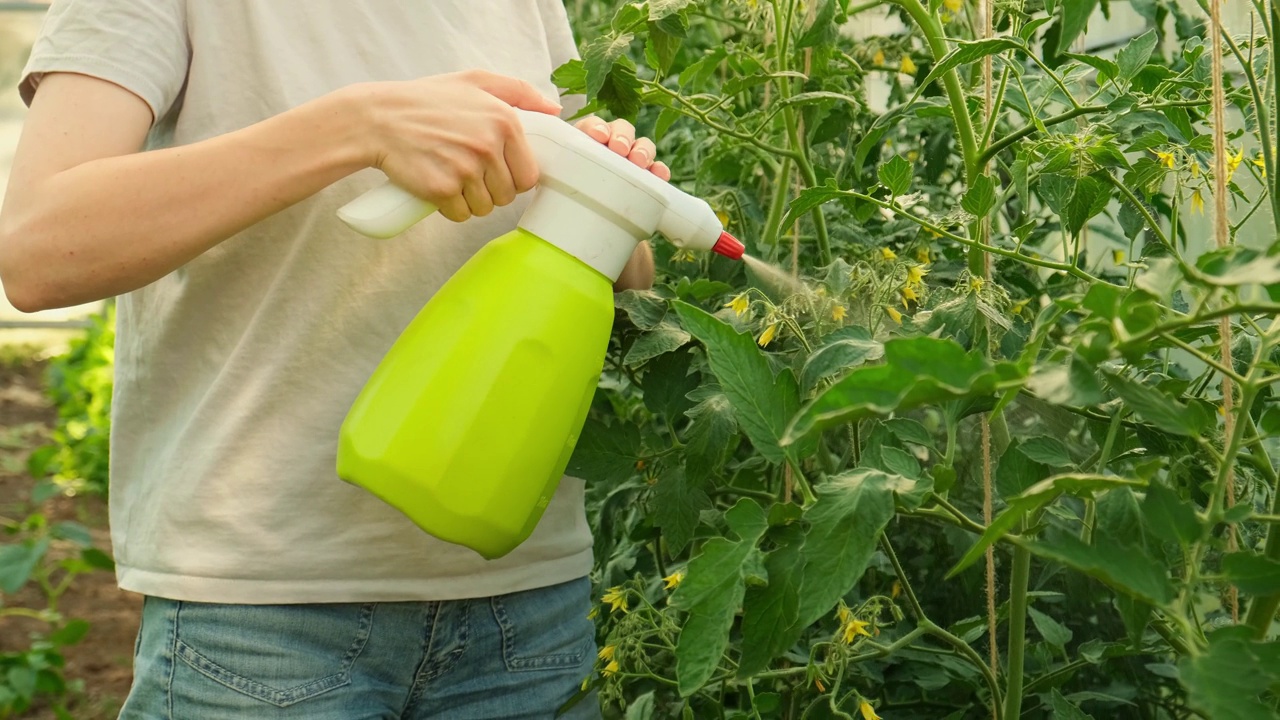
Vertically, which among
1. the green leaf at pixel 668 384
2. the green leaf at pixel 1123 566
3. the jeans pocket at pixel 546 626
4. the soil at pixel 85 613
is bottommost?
the soil at pixel 85 613

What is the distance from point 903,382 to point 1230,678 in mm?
171

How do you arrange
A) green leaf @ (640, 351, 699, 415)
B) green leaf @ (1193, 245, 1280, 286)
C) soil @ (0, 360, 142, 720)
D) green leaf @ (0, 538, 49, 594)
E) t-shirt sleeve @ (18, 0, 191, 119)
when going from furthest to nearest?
soil @ (0, 360, 142, 720) → green leaf @ (0, 538, 49, 594) → green leaf @ (640, 351, 699, 415) → t-shirt sleeve @ (18, 0, 191, 119) → green leaf @ (1193, 245, 1280, 286)

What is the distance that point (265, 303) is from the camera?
0.86 metres

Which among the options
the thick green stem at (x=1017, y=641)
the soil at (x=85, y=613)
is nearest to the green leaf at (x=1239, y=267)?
the thick green stem at (x=1017, y=641)

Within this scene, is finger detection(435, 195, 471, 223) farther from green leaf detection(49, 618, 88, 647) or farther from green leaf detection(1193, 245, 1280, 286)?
green leaf detection(49, 618, 88, 647)

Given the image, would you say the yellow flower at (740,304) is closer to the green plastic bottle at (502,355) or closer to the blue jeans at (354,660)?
the green plastic bottle at (502,355)

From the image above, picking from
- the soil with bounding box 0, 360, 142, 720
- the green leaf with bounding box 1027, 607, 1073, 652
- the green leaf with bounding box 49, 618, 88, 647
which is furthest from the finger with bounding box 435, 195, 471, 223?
the soil with bounding box 0, 360, 142, 720

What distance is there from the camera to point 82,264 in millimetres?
742

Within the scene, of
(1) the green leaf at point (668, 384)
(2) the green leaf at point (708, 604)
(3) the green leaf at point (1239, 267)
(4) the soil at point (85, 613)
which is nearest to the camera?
(3) the green leaf at point (1239, 267)

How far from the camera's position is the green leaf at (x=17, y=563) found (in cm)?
163

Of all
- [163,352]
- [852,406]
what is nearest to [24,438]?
[163,352]

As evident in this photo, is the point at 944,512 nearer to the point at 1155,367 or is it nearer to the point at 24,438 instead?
the point at 1155,367

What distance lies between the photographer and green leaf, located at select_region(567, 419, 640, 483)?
0.88 m

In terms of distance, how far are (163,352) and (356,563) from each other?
0.22m
